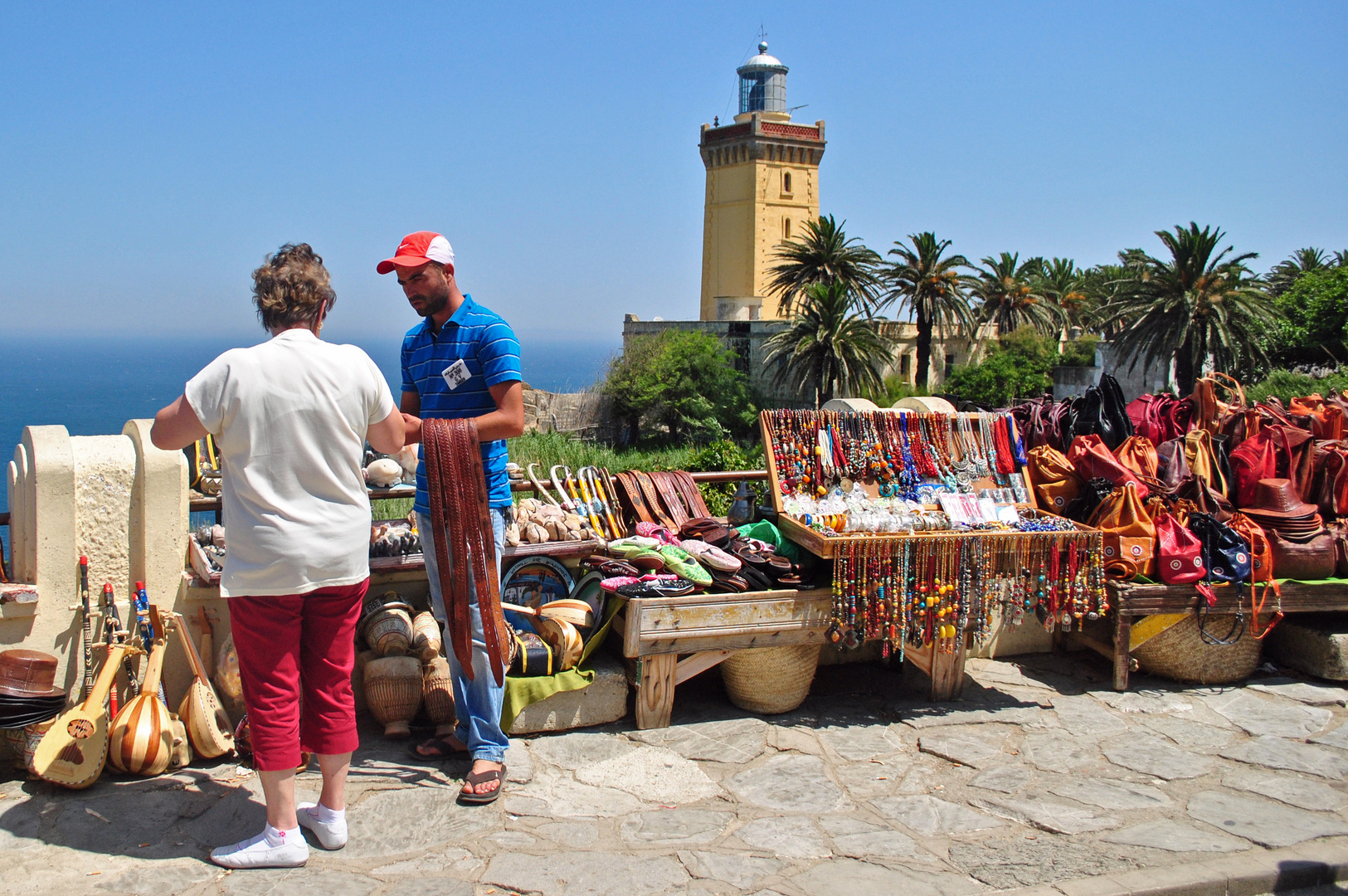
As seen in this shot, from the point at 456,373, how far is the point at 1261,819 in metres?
3.24

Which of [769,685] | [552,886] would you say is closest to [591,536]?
[769,685]

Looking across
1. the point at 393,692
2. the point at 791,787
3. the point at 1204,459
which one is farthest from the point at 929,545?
the point at 393,692

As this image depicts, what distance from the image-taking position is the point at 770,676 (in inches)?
177

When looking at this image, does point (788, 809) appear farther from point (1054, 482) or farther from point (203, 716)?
point (1054, 482)

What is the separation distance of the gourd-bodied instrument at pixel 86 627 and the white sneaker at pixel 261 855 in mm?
1088

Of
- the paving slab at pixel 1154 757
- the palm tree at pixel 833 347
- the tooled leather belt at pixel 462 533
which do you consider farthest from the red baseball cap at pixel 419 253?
the palm tree at pixel 833 347

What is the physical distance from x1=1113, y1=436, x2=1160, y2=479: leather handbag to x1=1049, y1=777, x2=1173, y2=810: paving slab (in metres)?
1.96

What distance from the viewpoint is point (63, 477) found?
366 centimetres

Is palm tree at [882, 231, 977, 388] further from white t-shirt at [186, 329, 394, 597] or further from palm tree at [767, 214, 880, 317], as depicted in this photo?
white t-shirt at [186, 329, 394, 597]

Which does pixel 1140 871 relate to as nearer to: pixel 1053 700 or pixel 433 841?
pixel 1053 700

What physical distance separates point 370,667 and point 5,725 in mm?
1204

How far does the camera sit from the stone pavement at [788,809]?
305 centimetres

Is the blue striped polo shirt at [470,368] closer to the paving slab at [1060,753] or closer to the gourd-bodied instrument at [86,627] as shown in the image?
the gourd-bodied instrument at [86,627]

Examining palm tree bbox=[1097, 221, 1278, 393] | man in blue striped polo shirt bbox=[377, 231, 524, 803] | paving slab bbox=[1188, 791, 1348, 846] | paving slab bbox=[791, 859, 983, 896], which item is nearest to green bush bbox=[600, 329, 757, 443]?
palm tree bbox=[1097, 221, 1278, 393]
